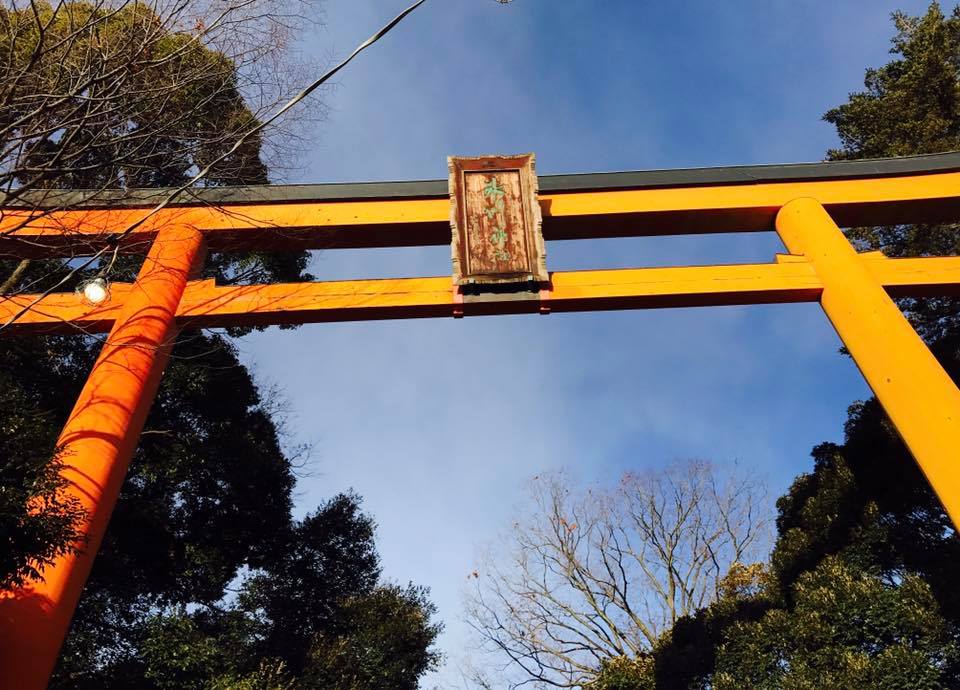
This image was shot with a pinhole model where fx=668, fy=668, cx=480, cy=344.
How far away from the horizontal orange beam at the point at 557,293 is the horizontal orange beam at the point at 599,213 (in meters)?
0.72

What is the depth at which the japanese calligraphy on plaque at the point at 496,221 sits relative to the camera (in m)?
5.56

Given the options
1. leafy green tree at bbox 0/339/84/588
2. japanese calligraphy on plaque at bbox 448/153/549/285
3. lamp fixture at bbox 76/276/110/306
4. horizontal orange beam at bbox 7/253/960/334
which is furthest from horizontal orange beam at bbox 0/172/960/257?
leafy green tree at bbox 0/339/84/588

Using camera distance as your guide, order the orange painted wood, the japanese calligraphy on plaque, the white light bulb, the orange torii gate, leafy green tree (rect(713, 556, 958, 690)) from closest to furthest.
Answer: the orange painted wood, the orange torii gate, the white light bulb, the japanese calligraphy on plaque, leafy green tree (rect(713, 556, 958, 690))

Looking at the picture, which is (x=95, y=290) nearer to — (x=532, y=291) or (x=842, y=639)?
(x=532, y=291)

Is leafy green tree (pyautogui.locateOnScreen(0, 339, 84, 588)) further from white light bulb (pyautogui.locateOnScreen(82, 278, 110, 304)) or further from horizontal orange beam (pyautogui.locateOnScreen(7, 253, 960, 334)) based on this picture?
horizontal orange beam (pyautogui.locateOnScreen(7, 253, 960, 334))

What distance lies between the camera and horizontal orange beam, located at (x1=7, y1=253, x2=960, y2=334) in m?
5.57

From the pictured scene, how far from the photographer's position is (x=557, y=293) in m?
5.60

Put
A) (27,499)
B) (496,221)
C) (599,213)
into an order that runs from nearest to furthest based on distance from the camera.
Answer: (27,499) → (496,221) → (599,213)

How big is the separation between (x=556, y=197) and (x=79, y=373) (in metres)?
6.19

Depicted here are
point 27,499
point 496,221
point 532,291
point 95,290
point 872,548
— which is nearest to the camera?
point 27,499

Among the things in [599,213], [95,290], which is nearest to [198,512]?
[95,290]

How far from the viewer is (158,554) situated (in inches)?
330

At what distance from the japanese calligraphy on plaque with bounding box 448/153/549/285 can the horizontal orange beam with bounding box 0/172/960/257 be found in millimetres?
339

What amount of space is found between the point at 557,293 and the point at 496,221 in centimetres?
85
